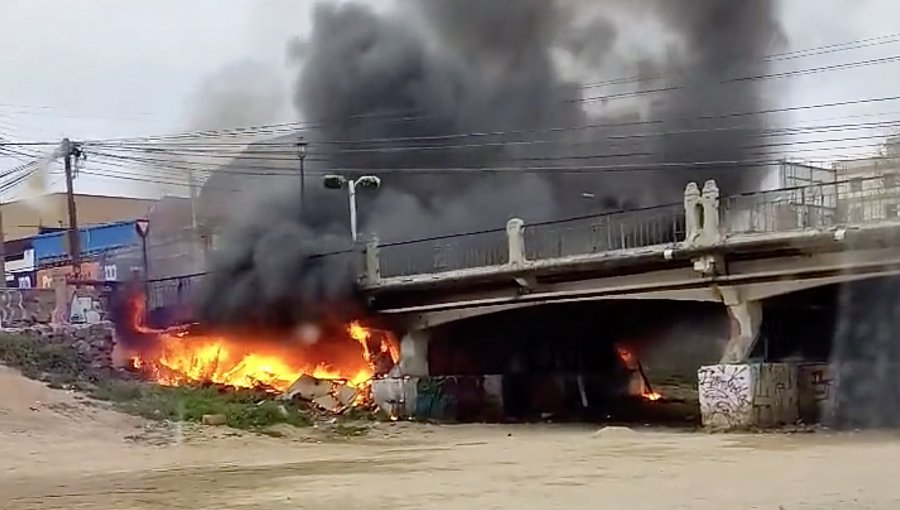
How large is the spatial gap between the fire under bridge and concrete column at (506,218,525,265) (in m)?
0.04

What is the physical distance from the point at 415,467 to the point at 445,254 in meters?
20.2

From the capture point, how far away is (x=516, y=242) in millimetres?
40500

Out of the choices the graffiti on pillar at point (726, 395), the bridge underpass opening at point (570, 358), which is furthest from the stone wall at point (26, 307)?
the graffiti on pillar at point (726, 395)

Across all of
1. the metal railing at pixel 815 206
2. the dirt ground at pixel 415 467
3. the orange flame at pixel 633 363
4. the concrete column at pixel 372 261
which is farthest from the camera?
the orange flame at pixel 633 363

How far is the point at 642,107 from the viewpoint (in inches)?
1951

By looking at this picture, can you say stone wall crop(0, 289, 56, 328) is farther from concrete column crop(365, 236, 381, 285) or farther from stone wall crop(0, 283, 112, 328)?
concrete column crop(365, 236, 381, 285)

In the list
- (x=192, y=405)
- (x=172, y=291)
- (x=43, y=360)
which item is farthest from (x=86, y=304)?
(x=192, y=405)

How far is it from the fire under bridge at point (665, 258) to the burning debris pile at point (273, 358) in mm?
2149

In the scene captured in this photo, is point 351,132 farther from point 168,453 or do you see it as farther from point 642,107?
point 168,453

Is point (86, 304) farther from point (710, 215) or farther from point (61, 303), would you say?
point (710, 215)

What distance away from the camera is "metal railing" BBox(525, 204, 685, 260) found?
38344 millimetres

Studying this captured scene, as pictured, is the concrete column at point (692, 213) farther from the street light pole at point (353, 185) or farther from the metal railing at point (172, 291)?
the metal railing at point (172, 291)

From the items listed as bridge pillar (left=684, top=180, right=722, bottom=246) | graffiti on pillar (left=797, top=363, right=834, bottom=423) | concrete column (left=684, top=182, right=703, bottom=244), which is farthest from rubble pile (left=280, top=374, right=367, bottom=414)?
graffiti on pillar (left=797, top=363, right=834, bottom=423)

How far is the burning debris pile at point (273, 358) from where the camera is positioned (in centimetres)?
4600
